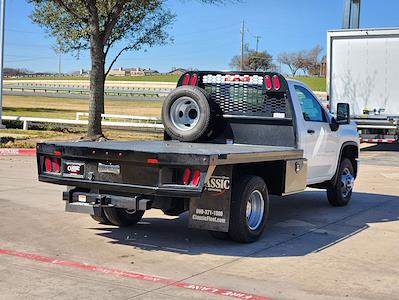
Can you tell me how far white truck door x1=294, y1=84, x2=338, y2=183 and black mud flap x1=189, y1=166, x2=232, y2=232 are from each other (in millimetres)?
2177

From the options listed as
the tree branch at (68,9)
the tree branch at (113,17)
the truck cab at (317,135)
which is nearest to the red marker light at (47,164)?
→ the truck cab at (317,135)

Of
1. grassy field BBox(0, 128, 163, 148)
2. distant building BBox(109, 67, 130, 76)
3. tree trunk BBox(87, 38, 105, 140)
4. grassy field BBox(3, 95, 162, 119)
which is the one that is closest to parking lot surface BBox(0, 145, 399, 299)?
grassy field BBox(0, 128, 163, 148)

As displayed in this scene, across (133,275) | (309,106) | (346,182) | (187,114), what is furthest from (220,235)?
(346,182)

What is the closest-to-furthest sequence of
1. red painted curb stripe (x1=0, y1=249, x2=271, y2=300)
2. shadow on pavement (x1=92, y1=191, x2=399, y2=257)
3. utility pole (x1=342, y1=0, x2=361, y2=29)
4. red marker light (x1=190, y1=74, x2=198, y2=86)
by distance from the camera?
red painted curb stripe (x1=0, y1=249, x2=271, y2=300)
shadow on pavement (x1=92, y1=191, x2=399, y2=257)
red marker light (x1=190, y1=74, x2=198, y2=86)
utility pole (x1=342, y1=0, x2=361, y2=29)

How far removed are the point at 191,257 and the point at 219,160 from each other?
1.16m

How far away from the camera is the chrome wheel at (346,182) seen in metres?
10.2

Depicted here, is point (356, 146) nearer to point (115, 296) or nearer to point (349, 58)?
point (115, 296)

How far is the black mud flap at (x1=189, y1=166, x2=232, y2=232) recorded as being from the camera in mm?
6684

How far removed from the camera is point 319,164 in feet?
30.0

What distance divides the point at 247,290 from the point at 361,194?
6979mm

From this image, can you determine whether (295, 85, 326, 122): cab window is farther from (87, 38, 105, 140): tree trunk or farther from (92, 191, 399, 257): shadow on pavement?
(87, 38, 105, 140): tree trunk

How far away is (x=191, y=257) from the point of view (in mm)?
6570

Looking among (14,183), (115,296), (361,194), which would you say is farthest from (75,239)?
(361,194)

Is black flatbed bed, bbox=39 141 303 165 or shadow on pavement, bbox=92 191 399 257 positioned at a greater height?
black flatbed bed, bbox=39 141 303 165
